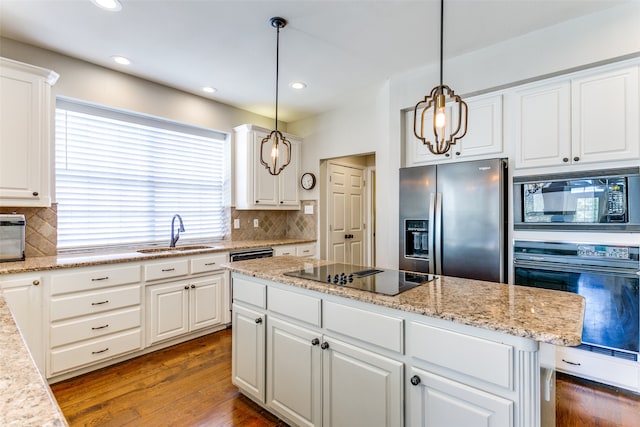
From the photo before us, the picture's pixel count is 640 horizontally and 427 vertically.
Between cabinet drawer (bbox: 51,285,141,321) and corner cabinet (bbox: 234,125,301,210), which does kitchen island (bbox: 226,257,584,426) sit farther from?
corner cabinet (bbox: 234,125,301,210)

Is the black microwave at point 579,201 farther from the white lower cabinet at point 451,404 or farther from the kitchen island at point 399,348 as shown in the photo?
the white lower cabinet at point 451,404

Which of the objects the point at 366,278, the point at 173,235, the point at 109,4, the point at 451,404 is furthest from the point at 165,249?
the point at 451,404

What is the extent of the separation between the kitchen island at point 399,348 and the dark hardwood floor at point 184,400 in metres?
0.25

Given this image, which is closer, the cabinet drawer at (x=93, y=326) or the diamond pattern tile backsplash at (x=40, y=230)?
the cabinet drawer at (x=93, y=326)

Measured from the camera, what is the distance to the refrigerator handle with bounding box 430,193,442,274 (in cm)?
293

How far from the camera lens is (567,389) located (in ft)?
7.79

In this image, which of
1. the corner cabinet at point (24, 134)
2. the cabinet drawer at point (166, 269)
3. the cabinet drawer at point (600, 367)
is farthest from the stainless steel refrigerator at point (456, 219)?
the corner cabinet at point (24, 134)

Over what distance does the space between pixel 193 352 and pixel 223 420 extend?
113 centimetres

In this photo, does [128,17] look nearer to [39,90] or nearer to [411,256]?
[39,90]

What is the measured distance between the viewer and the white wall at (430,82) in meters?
2.28

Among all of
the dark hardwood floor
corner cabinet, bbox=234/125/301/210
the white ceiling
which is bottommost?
the dark hardwood floor

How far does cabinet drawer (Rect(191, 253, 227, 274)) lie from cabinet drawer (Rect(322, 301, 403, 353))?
1.94 m

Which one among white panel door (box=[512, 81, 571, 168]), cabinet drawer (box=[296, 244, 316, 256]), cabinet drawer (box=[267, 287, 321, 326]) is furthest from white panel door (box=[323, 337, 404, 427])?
cabinet drawer (box=[296, 244, 316, 256])

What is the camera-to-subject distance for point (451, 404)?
4.17 feet
